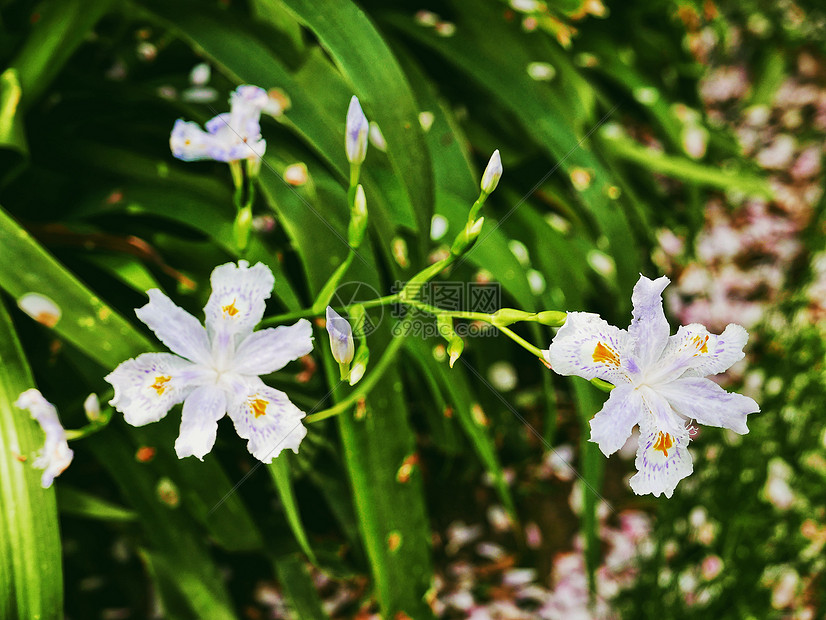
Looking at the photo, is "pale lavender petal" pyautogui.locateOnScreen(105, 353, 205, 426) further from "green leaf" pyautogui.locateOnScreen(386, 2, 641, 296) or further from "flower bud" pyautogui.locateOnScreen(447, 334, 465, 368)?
"green leaf" pyautogui.locateOnScreen(386, 2, 641, 296)

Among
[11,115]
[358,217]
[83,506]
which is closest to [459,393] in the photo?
[358,217]

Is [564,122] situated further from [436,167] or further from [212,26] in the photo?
[212,26]

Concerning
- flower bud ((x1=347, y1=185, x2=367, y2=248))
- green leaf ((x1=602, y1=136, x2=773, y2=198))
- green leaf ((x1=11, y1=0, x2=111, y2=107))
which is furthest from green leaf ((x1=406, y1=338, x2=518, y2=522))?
green leaf ((x1=602, y1=136, x2=773, y2=198))

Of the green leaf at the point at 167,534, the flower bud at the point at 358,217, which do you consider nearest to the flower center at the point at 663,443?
the flower bud at the point at 358,217

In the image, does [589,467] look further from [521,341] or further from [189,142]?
[189,142]

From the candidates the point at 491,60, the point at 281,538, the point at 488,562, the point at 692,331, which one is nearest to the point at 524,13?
the point at 491,60

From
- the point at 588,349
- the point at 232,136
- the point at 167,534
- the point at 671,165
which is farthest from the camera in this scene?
the point at 671,165

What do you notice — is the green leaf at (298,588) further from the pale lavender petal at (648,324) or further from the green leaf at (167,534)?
the pale lavender petal at (648,324)
